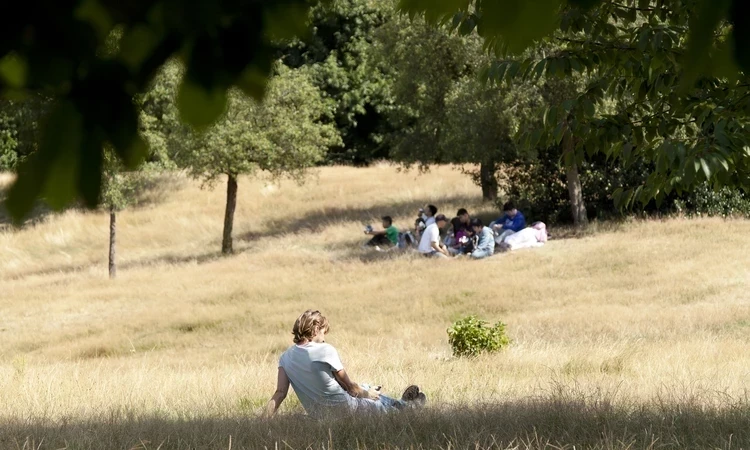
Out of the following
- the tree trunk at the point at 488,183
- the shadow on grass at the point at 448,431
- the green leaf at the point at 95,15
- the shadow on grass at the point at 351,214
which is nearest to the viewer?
the green leaf at the point at 95,15

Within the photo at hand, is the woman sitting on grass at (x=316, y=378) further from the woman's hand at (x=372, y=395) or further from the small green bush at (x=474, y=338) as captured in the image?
the small green bush at (x=474, y=338)

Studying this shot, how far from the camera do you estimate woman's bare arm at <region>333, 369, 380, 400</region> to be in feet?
24.3

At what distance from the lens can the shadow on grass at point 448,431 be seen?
16.8ft

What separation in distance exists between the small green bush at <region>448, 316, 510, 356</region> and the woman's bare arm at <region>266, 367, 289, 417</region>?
415cm

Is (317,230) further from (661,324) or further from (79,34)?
(79,34)

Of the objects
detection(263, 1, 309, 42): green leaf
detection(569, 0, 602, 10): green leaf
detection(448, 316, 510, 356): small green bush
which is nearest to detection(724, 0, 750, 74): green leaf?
detection(569, 0, 602, 10): green leaf

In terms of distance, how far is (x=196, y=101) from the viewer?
1.58 m

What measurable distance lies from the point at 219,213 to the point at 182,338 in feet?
66.8

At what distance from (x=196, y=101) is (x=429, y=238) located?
20.8 meters

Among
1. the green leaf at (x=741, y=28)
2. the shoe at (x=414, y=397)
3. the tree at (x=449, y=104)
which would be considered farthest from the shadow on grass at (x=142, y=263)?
the green leaf at (x=741, y=28)

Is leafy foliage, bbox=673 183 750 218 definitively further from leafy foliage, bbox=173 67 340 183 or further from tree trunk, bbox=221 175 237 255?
tree trunk, bbox=221 175 237 255

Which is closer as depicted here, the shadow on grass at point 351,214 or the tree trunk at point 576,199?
the tree trunk at point 576,199

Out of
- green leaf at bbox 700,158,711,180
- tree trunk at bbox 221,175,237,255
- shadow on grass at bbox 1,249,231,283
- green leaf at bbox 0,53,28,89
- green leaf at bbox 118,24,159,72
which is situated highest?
green leaf at bbox 118,24,159,72

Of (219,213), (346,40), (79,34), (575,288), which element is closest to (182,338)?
(575,288)
